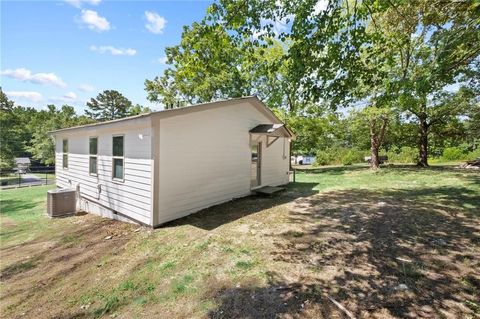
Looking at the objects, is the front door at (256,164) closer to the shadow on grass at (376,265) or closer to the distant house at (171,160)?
the distant house at (171,160)

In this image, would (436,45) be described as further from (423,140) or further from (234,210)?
(423,140)

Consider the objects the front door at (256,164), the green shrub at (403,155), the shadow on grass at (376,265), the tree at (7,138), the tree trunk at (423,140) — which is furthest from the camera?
the tree at (7,138)

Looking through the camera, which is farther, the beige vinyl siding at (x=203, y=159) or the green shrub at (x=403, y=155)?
the green shrub at (x=403, y=155)

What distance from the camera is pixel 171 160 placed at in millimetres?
6422

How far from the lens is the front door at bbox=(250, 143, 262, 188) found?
10.1 meters

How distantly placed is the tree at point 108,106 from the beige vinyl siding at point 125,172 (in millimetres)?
47737

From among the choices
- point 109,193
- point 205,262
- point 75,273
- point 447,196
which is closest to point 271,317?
point 205,262

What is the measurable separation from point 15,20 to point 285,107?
16.9 metres

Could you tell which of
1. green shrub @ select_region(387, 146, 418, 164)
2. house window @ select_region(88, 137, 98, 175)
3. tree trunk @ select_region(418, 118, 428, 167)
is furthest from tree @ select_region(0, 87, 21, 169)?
green shrub @ select_region(387, 146, 418, 164)

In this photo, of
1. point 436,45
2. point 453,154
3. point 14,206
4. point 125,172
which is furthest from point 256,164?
point 453,154

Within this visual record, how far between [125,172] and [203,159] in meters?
2.28

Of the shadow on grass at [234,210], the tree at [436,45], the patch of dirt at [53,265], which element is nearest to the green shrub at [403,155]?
the tree at [436,45]

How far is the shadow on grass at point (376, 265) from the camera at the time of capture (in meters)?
2.88

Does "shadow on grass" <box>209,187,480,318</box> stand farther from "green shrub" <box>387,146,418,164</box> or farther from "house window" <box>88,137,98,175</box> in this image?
"green shrub" <box>387,146,418,164</box>
